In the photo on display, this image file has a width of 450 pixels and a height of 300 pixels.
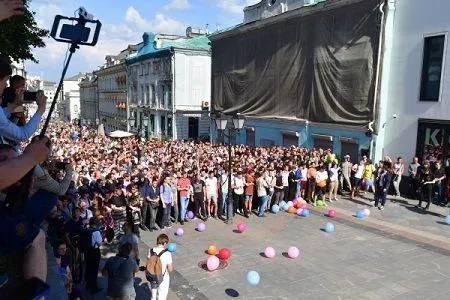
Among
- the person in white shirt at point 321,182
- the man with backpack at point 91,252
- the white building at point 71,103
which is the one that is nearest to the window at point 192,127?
the person in white shirt at point 321,182

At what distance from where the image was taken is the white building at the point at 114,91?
5864cm

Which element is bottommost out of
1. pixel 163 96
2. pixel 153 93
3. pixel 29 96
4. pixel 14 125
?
pixel 14 125

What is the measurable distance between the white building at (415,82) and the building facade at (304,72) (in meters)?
0.69

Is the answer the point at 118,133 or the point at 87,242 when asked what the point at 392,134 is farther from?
the point at 118,133

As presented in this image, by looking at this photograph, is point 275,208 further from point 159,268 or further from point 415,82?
point 415,82

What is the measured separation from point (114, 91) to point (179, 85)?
25.4 meters

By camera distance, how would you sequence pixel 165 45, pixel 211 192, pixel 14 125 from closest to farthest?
1. pixel 14 125
2. pixel 211 192
3. pixel 165 45

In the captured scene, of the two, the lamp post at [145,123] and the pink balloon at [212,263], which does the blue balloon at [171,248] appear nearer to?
the pink balloon at [212,263]

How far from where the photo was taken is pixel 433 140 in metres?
17.5

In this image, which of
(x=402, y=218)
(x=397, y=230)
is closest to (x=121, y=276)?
(x=397, y=230)

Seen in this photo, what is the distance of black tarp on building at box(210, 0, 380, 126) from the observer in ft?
67.6

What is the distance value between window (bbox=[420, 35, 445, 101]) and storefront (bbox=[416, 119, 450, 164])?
116 centimetres

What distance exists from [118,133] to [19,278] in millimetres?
31534

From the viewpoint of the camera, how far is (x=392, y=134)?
63.8 ft
